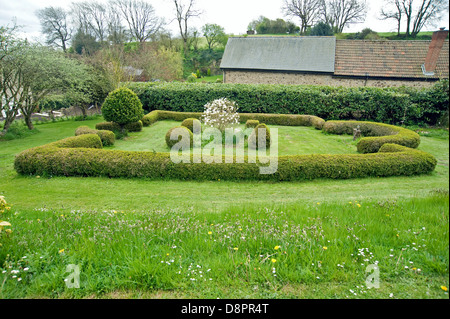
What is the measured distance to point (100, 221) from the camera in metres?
3.66

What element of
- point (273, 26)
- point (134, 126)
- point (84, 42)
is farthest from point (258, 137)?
point (273, 26)

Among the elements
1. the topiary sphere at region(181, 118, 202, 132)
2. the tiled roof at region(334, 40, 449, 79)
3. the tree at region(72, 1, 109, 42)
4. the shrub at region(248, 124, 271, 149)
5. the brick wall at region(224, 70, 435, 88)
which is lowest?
the shrub at region(248, 124, 271, 149)

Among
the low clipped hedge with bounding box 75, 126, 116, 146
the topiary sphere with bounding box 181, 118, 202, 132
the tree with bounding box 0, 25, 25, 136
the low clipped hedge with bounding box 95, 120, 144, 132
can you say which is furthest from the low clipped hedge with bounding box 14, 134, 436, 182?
the tree with bounding box 0, 25, 25, 136

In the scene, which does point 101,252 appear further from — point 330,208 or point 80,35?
point 80,35

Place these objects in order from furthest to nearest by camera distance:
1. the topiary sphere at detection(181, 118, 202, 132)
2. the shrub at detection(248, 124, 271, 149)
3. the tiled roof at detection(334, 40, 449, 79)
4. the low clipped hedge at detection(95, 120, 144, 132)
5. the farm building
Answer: the tiled roof at detection(334, 40, 449, 79) → the farm building → the low clipped hedge at detection(95, 120, 144, 132) → the topiary sphere at detection(181, 118, 202, 132) → the shrub at detection(248, 124, 271, 149)

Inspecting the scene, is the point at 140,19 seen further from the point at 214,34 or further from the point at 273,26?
the point at 273,26

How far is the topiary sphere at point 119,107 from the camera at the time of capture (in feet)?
37.0

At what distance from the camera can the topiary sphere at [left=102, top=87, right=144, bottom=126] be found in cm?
1129

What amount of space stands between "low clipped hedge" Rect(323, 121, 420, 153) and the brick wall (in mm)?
8337

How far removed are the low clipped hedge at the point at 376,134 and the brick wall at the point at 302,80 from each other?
8337 millimetres

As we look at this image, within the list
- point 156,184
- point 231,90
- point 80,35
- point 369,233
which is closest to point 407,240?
point 369,233

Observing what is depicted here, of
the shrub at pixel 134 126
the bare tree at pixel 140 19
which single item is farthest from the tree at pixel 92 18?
the shrub at pixel 134 126

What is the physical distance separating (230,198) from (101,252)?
10.4ft

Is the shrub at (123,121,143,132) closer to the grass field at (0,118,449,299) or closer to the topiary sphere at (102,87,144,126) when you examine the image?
the topiary sphere at (102,87,144,126)
